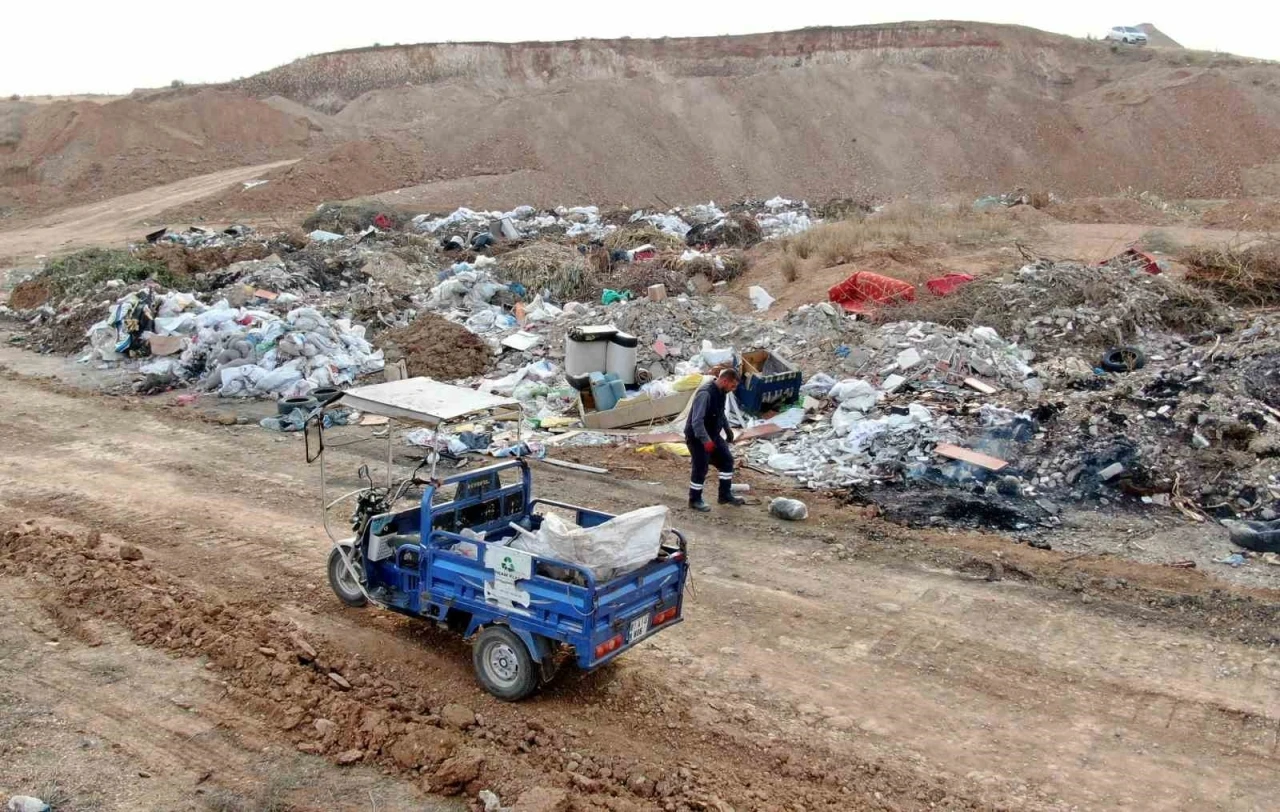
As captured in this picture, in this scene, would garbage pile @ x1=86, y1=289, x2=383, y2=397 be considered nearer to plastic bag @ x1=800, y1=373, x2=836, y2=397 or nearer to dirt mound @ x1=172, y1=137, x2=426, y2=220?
plastic bag @ x1=800, y1=373, x2=836, y2=397

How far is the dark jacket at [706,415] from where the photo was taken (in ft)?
32.1

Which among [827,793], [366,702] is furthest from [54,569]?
[827,793]

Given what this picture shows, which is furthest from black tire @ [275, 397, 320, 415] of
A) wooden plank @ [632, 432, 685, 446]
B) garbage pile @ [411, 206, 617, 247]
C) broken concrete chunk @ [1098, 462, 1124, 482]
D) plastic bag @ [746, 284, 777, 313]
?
garbage pile @ [411, 206, 617, 247]

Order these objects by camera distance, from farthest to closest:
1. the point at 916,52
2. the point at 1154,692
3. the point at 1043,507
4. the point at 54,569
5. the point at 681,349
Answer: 1. the point at 916,52
2. the point at 681,349
3. the point at 1043,507
4. the point at 54,569
5. the point at 1154,692

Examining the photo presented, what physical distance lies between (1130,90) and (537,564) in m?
45.8

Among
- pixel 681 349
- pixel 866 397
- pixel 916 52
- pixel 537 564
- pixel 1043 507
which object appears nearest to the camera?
pixel 537 564

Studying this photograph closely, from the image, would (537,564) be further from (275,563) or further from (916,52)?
(916,52)

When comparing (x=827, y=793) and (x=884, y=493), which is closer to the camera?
(x=827, y=793)

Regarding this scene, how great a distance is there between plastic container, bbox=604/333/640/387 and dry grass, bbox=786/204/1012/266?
7.15 m

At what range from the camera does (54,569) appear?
775 cm

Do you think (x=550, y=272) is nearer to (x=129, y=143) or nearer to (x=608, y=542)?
(x=608, y=542)

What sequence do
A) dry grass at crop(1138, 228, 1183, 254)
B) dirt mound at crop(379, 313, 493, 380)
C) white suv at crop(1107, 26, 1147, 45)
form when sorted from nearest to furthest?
1. dirt mound at crop(379, 313, 493, 380)
2. dry grass at crop(1138, 228, 1183, 254)
3. white suv at crop(1107, 26, 1147, 45)

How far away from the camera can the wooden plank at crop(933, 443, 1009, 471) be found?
33.9ft

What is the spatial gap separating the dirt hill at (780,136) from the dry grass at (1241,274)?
22.5m
